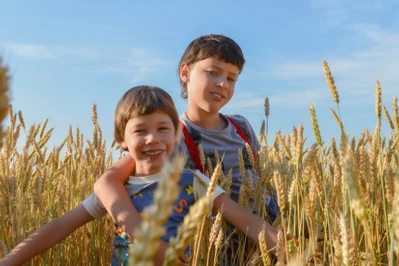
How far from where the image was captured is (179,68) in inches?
109

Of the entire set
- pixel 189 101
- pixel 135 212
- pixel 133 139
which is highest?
pixel 189 101

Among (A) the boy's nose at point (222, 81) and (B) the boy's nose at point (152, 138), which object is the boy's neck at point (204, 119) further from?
(B) the boy's nose at point (152, 138)

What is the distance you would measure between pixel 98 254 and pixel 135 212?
18.0 inches

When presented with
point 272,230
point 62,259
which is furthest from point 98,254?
point 272,230

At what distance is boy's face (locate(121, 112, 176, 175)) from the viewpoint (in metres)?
1.84

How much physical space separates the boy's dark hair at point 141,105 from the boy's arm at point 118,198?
6.9 inches

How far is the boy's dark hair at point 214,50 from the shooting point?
8.07ft

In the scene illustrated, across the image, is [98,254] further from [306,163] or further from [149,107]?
[306,163]

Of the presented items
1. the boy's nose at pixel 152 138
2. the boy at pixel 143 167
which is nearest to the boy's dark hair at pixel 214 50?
the boy at pixel 143 167

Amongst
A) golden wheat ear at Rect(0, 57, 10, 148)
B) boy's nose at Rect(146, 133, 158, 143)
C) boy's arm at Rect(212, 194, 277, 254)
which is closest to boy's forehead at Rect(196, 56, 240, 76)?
boy's nose at Rect(146, 133, 158, 143)

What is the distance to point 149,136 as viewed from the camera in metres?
1.82

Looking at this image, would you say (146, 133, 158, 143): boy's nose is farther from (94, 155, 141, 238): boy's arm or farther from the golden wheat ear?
the golden wheat ear

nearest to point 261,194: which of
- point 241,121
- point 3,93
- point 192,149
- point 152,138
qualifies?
point 152,138

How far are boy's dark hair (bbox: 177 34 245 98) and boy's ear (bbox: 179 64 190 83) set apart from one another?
23mm
